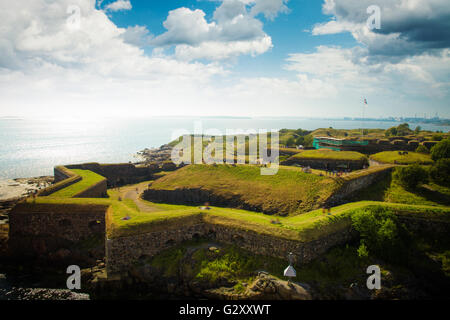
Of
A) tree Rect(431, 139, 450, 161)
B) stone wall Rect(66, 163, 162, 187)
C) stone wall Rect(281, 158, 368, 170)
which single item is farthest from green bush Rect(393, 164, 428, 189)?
stone wall Rect(66, 163, 162, 187)

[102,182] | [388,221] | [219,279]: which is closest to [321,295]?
[219,279]

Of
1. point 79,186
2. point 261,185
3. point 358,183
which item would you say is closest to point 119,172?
point 79,186

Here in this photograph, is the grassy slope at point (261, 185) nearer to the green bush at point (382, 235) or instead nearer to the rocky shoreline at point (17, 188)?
the green bush at point (382, 235)

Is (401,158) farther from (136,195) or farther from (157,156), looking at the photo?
(157,156)

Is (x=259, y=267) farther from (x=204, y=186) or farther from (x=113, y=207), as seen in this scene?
(x=204, y=186)

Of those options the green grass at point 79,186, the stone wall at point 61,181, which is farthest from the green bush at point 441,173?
the stone wall at point 61,181
